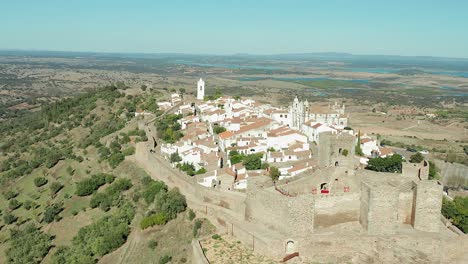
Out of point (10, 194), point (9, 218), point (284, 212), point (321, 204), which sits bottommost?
point (9, 218)

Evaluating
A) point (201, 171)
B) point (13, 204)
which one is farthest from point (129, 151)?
point (201, 171)

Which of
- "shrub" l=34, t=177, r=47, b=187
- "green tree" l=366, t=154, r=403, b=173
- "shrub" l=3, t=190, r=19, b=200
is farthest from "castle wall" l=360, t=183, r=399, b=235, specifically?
"shrub" l=3, t=190, r=19, b=200

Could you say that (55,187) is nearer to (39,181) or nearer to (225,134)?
(39,181)

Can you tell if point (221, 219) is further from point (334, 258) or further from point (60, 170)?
point (60, 170)

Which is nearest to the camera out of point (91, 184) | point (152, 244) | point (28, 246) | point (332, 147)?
point (152, 244)

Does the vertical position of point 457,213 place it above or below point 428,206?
below

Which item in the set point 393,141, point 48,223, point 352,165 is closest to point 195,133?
point 48,223

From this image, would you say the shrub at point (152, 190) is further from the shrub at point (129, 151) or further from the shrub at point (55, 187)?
the shrub at point (55, 187)
